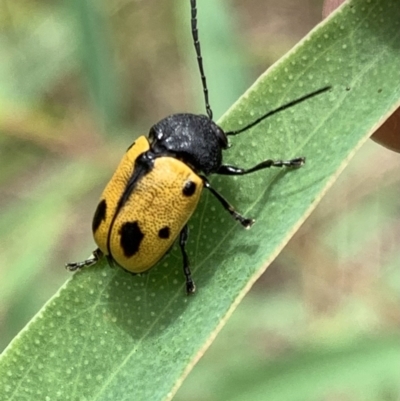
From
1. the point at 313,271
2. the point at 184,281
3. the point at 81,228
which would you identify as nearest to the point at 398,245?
the point at 313,271

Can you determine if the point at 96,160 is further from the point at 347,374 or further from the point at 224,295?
the point at 224,295

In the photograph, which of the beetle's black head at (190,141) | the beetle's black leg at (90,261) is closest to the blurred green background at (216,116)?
the beetle's black head at (190,141)

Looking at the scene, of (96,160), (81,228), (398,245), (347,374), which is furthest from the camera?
(81,228)

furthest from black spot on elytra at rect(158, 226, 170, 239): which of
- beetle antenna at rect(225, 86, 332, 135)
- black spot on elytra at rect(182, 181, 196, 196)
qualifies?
beetle antenna at rect(225, 86, 332, 135)

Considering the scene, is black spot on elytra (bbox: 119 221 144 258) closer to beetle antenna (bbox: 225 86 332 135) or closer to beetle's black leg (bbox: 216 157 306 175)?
beetle's black leg (bbox: 216 157 306 175)

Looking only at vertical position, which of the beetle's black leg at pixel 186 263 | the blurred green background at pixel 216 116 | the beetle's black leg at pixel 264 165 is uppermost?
the beetle's black leg at pixel 264 165

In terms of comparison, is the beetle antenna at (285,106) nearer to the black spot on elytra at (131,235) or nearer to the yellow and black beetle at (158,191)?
the yellow and black beetle at (158,191)
